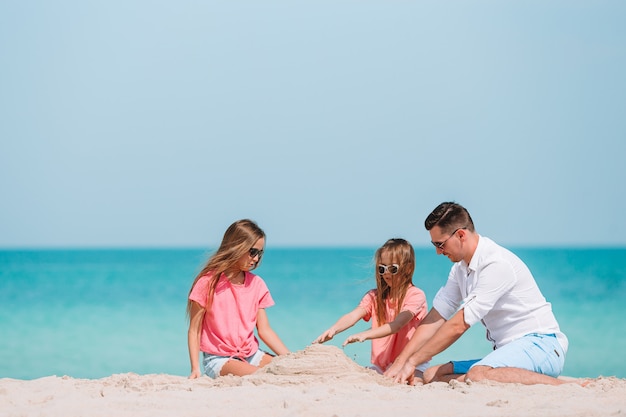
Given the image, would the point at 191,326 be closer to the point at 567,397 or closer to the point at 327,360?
the point at 327,360

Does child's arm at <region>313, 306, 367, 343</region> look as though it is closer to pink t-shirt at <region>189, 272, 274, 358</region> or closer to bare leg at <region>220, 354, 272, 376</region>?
bare leg at <region>220, 354, 272, 376</region>

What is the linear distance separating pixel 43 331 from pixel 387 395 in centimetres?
1332

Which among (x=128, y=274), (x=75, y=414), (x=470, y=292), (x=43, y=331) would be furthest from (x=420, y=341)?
(x=128, y=274)

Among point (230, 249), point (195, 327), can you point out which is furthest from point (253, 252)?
point (195, 327)

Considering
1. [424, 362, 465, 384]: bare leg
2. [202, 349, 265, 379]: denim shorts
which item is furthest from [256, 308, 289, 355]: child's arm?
[424, 362, 465, 384]: bare leg

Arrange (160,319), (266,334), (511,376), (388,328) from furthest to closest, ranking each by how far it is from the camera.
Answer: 1. (160,319)
2. (266,334)
3. (388,328)
4. (511,376)

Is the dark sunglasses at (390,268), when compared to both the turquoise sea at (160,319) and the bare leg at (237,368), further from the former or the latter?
the bare leg at (237,368)

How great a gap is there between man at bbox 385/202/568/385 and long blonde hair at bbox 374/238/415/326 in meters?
0.55

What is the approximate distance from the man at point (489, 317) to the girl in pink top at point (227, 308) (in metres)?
1.30

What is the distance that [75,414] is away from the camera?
4.74m

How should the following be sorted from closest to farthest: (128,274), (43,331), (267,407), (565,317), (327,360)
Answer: (267,407)
(327,360)
(43,331)
(565,317)
(128,274)

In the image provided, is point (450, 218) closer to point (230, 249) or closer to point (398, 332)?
→ point (398, 332)

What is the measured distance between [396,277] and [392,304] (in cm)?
23

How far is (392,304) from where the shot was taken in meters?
6.53
